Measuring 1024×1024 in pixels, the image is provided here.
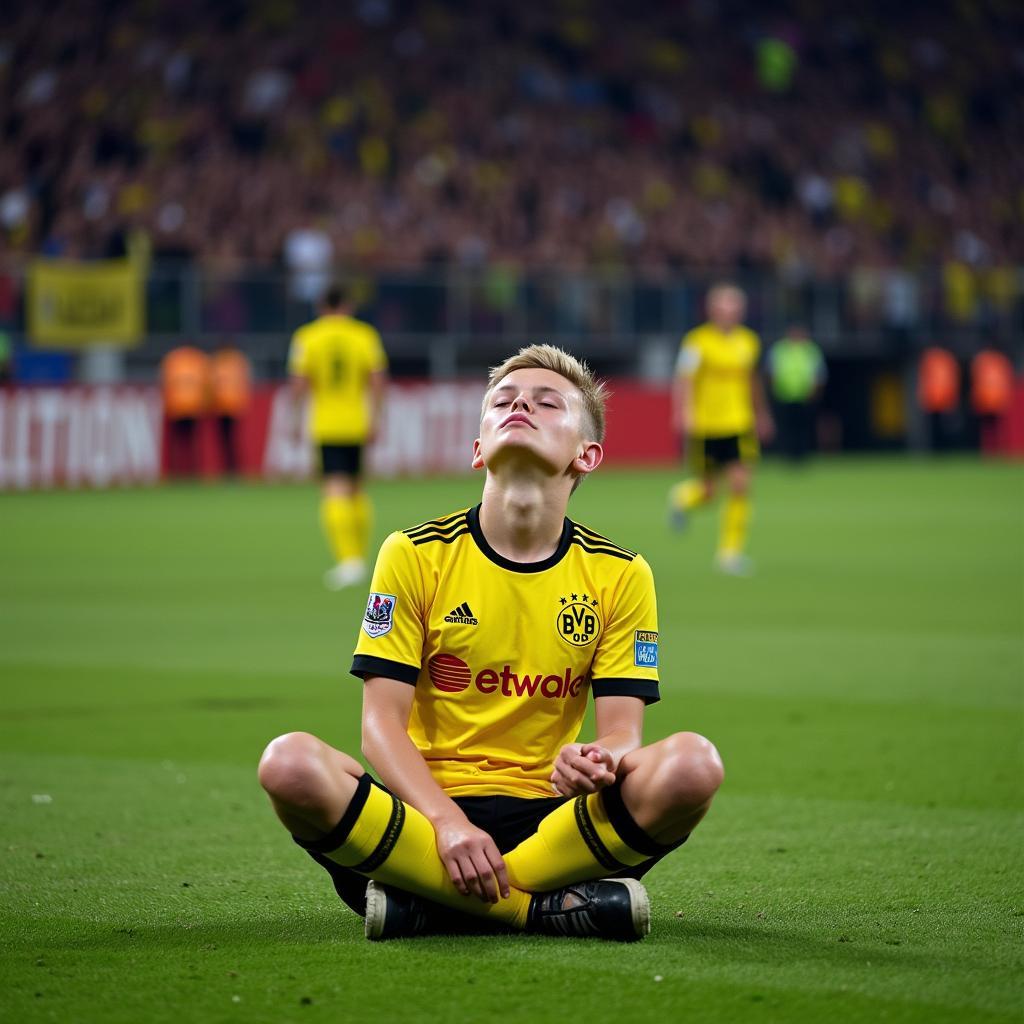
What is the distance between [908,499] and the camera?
23969 millimetres

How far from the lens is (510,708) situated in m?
4.22

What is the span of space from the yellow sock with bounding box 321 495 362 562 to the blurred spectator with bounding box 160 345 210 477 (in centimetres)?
1360

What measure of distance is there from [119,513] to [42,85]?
1305 centimetres

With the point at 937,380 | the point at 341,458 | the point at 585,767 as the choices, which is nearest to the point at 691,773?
the point at 585,767

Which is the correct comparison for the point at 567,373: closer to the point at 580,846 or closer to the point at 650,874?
the point at 580,846

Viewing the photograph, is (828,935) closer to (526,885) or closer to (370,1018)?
(526,885)

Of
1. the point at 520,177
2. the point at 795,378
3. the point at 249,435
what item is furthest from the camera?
the point at 520,177

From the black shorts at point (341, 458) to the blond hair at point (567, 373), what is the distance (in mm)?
10618

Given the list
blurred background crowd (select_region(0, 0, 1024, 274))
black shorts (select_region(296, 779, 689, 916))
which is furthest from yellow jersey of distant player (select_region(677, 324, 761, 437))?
blurred background crowd (select_region(0, 0, 1024, 274))

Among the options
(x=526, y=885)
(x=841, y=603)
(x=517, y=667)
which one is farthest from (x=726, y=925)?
(x=841, y=603)

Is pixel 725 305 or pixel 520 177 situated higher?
pixel 520 177


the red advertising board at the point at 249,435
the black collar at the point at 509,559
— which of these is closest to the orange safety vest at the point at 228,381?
the red advertising board at the point at 249,435

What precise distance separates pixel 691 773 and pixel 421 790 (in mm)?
596

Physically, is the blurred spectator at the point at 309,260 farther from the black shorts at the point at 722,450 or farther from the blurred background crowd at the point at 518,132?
the black shorts at the point at 722,450
